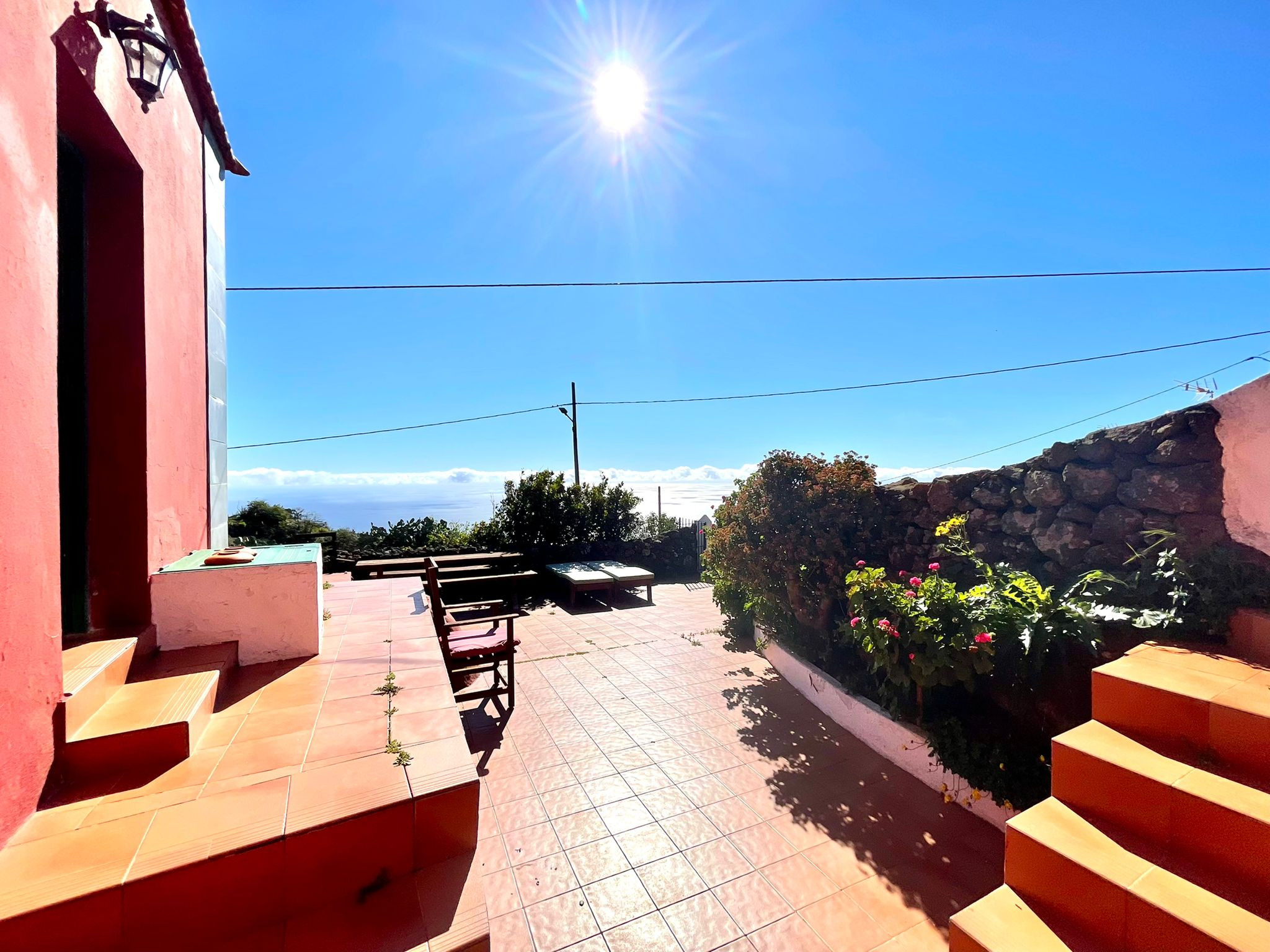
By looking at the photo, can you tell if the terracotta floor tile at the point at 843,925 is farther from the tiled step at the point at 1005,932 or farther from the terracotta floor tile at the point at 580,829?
the terracotta floor tile at the point at 580,829

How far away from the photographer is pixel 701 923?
2.03 meters

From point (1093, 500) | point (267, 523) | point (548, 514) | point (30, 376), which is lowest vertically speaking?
point (267, 523)

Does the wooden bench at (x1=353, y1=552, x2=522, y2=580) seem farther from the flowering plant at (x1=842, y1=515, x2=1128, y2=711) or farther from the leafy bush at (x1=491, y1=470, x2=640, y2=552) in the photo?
the flowering plant at (x1=842, y1=515, x2=1128, y2=711)

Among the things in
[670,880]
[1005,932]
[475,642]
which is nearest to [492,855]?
[670,880]

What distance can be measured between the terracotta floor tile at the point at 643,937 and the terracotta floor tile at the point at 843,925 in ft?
2.00

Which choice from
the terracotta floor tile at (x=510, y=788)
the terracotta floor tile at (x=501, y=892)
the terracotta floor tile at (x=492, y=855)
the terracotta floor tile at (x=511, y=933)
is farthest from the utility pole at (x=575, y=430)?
the terracotta floor tile at (x=511, y=933)

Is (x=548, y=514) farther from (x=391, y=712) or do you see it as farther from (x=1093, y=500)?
(x=1093, y=500)

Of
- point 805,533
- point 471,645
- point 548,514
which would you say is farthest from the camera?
point 548,514

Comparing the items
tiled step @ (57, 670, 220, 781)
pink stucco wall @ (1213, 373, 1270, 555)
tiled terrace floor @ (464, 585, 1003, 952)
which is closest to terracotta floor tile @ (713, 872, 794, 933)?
tiled terrace floor @ (464, 585, 1003, 952)

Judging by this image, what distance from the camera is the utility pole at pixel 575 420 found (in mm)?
15231

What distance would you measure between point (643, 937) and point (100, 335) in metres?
3.85

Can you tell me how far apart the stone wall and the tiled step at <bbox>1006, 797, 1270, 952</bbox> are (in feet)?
6.85

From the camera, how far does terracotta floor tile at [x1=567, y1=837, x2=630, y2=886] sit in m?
2.28

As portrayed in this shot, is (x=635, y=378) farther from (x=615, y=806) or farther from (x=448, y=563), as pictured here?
(x=615, y=806)
